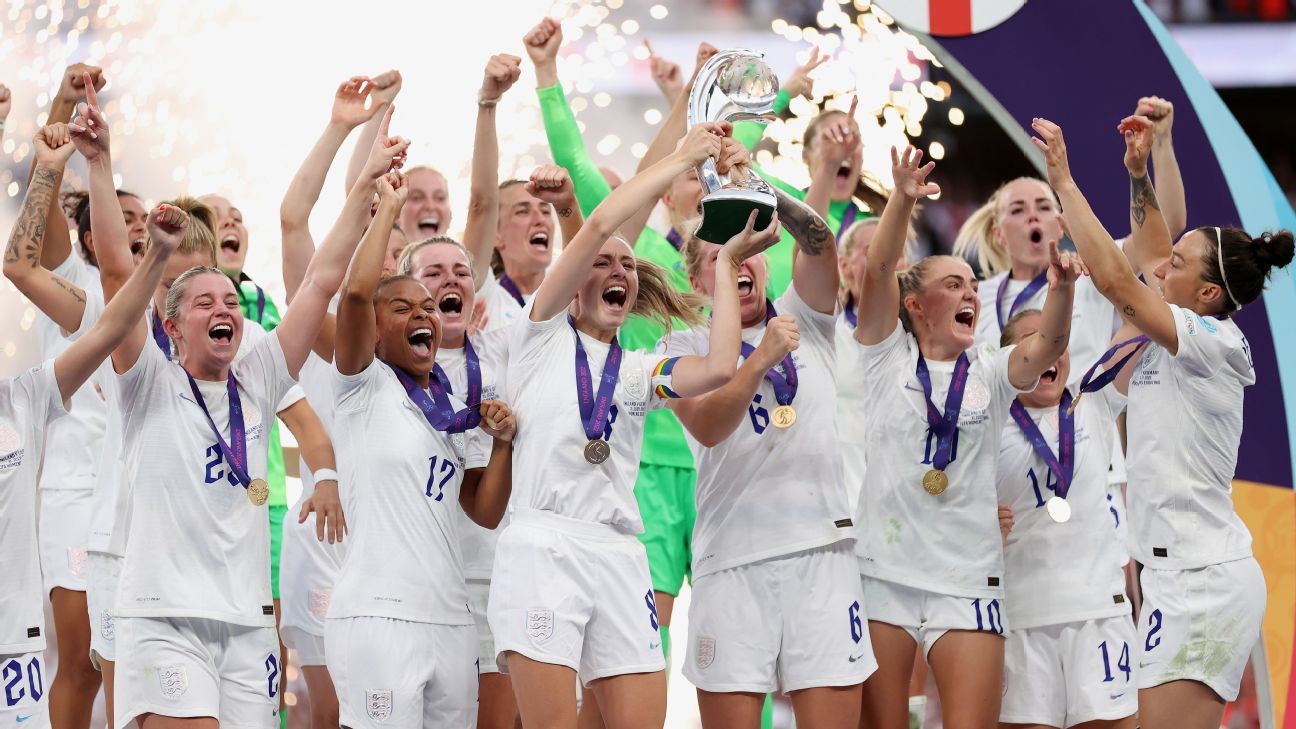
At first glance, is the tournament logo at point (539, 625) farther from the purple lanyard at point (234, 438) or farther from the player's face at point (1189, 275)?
the player's face at point (1189, 275)

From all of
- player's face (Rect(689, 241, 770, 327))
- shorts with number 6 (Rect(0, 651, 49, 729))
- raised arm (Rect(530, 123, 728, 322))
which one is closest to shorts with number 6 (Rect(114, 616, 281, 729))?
shorts with number 6 (Rect(0, 651, 49, 729))

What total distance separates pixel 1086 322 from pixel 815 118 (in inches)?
55.6

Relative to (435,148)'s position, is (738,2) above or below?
above

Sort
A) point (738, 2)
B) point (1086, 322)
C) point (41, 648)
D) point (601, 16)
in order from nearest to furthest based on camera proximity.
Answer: point (41, 648) < point (1086, 322) < point (601, 16) < point (738, 2)

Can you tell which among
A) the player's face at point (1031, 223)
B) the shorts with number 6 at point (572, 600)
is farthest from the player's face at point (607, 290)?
the player's face at point (1031, 223)

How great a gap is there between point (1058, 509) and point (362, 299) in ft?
7.71

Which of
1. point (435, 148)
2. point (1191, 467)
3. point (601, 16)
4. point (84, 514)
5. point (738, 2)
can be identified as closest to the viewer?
point (1191, 467)

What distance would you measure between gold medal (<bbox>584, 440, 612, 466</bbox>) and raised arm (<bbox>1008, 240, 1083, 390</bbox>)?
54.8 inches

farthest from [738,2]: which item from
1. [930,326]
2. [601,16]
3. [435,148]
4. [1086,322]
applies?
[930,326]

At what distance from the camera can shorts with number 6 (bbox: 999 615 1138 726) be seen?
4.88 m

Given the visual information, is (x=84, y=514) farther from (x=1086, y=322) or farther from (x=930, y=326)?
(x=1086, y=322)

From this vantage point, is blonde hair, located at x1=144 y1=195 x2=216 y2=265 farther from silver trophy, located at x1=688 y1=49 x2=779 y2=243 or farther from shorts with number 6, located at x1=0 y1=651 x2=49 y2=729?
silver trophy, located at x1=688 y1=49 x2=779 y2=243

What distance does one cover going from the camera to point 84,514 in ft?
17.8

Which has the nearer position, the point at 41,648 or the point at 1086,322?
the point at 41,648
